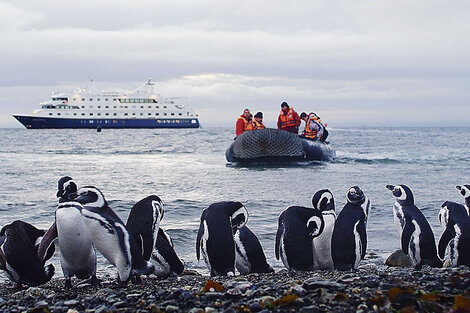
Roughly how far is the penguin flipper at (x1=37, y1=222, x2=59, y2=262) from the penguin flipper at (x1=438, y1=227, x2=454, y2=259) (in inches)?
144

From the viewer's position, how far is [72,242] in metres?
5.60

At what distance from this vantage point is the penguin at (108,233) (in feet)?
18.3

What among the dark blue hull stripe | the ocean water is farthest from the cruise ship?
the ocean water

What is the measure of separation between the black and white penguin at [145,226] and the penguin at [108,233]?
19 centimetres

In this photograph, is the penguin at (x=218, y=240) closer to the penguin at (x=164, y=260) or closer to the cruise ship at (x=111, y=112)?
the penguin at (x=164, y=260)

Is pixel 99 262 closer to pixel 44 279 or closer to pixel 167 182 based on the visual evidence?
pixel 44 279

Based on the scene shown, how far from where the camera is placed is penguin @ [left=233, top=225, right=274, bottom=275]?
6.48m

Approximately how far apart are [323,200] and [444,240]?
50.2 inches

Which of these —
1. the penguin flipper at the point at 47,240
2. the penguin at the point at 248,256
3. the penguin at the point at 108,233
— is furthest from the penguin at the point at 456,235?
the penguin flipper at the point at 47,240

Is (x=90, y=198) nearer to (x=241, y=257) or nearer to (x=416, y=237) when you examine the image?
(x=241, y=257)

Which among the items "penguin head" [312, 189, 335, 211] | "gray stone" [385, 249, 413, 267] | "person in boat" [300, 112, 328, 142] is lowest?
"gray stone" [385, 249, 413, 267]

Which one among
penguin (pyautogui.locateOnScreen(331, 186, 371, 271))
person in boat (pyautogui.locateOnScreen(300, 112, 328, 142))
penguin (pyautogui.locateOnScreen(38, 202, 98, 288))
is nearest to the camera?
penguin (pyautogui.locateOnScreen(38, 202, 98, 288))

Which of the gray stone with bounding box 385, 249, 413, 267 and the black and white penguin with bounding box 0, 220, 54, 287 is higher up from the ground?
the black and white penguin with bounding box 0, 220, 54, 287

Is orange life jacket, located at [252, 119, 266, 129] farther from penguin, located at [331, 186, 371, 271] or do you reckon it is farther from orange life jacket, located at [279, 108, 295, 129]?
penguin, located at [331, 186, 371, 271]
